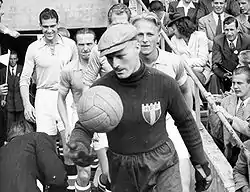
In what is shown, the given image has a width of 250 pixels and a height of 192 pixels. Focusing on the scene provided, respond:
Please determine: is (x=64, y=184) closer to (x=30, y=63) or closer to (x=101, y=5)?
(x=30, y=63)

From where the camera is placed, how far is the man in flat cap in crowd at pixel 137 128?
636cm

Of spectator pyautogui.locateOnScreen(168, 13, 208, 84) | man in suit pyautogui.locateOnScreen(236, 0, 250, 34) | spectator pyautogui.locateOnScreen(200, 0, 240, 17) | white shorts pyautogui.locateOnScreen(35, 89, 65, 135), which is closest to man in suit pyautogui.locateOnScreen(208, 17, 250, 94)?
spectator pyautogui.locateOnScreen(168, 13, 208, 84)

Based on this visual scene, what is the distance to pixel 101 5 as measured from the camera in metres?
15.2

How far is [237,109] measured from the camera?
9758 millimetres

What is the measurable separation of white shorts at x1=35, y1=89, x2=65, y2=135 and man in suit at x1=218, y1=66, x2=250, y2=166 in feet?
7.90

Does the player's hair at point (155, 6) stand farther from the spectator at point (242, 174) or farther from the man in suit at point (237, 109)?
the spectator at point (242, 174)

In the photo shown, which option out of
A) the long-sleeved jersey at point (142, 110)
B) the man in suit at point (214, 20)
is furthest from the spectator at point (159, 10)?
the long-sleeved jersey at point (142, 110)

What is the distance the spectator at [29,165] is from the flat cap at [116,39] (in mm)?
1095

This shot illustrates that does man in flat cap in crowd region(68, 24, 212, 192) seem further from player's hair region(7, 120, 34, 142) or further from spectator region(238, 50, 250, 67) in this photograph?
spectator region(238, 50, 250, 67)

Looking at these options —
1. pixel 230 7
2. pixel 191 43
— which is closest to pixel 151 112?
pixel 191 43

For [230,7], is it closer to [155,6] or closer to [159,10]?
[159,10]

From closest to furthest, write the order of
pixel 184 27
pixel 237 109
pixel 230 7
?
pixel 237 109
pixel 184 27
pixel 230 7

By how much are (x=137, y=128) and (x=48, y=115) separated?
446 cm

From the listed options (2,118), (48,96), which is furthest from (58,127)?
(2,118)
